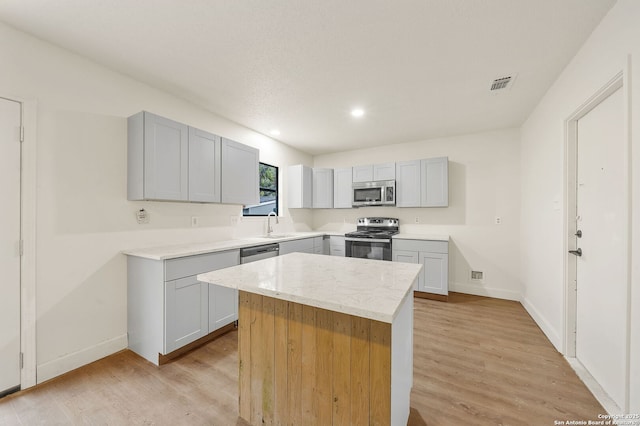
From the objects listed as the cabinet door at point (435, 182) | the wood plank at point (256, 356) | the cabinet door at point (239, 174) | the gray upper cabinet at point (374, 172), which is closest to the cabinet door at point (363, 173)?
the gray upper cabinet at point (374, 172)

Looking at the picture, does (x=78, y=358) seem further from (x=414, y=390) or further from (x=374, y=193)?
(x=374, y=193)

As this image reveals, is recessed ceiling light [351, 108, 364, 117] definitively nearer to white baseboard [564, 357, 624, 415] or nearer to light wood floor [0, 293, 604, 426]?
light wood floor [0, 293, 604, 426]

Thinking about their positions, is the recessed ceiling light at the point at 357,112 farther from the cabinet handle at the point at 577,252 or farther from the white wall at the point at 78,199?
the cabinet handle at the point at 577,252

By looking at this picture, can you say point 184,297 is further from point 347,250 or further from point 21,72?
point 347,250

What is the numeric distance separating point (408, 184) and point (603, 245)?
254 centimetres

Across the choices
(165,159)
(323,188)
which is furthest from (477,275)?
(165,159)

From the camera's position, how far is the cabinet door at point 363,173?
14.6ft

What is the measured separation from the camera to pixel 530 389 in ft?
5.85

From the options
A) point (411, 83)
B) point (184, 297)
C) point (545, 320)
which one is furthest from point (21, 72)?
point (545, 320)

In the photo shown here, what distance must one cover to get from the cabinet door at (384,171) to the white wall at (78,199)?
10.9 ft

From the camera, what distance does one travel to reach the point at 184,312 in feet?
7.25

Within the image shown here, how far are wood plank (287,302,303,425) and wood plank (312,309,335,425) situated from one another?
98 millimetres

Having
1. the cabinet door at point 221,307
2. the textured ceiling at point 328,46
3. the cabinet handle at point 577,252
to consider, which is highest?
the textured ceiling at point 328,46

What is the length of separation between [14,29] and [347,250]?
13.7ft
